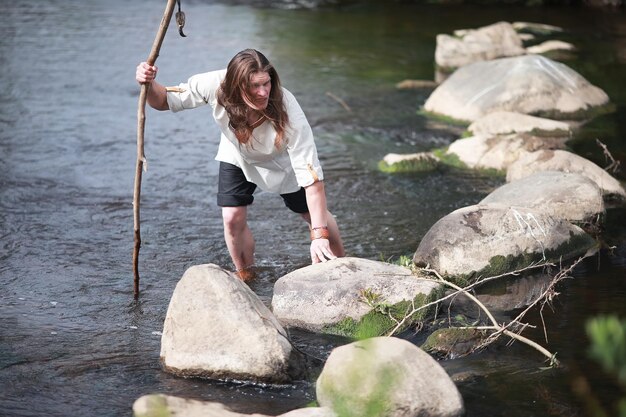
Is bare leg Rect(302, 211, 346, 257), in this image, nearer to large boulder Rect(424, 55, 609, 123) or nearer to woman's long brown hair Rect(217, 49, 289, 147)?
woman's long brown hair Rect(217, 49, 289, 147)

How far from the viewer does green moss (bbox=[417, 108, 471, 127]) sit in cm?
1080

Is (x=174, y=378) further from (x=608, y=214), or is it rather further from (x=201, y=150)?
(x=201, y=150)

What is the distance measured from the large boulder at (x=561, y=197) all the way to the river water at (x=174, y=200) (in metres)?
0.34

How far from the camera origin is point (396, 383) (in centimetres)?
415

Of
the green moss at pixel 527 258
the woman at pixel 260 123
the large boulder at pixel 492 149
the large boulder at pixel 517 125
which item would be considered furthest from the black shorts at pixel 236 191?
the large boulder at pixel 517 125

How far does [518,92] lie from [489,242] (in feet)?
16.6

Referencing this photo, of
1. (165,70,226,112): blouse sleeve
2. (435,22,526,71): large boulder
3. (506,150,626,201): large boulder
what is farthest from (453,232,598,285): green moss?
(435,22,526,71): large boulder

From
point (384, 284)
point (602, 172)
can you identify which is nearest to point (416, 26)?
point (602, 172)

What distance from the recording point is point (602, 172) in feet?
26.2

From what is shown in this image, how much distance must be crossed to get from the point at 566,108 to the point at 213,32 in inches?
286

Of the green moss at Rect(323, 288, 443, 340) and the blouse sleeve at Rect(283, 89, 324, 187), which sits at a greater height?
the blouse sleeve at Rect(283, 89, 324, 187)

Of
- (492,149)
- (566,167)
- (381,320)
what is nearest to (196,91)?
(381,320)

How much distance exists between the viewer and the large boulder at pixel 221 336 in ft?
15.3

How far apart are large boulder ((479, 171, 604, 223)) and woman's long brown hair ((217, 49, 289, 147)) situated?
7.39 feet
